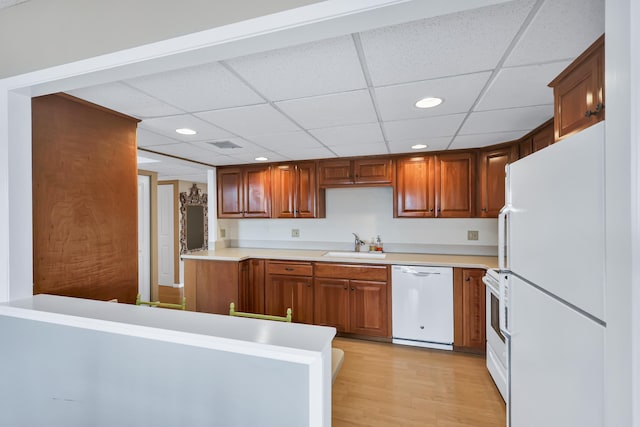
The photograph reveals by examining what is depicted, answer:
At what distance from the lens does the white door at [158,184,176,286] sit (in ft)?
17.4

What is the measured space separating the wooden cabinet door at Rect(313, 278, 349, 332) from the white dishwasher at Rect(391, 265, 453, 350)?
0.54 metres

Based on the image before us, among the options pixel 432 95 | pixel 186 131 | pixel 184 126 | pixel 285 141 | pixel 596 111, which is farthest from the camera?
pixel 285 141

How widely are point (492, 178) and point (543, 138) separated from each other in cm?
74

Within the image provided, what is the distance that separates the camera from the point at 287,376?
863mm

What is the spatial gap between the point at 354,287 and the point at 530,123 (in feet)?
7.43

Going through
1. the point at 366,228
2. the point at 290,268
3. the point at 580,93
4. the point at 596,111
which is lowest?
the point at 290,268

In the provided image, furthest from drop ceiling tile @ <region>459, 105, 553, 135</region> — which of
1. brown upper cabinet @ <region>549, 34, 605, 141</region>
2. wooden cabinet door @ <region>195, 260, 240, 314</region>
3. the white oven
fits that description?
wooden cabinet door @ <region>195, 260, 240, 314</region>

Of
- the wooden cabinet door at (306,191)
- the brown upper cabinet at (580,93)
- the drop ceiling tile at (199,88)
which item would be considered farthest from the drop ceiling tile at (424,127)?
the wooden cabinet door at (306,191)

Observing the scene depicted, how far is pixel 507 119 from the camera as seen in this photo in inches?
84.0

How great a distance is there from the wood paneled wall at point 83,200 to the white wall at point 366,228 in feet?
7.20

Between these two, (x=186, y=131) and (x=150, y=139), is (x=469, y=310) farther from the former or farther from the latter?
(x=150, y=139)

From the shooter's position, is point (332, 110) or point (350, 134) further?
point (350, 134)

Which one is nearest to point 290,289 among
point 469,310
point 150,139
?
point 469,310

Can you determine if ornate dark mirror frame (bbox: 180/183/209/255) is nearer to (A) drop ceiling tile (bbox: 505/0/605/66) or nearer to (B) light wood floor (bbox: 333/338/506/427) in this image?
(B) light wood floor (bbox: 333/338/506/427)
